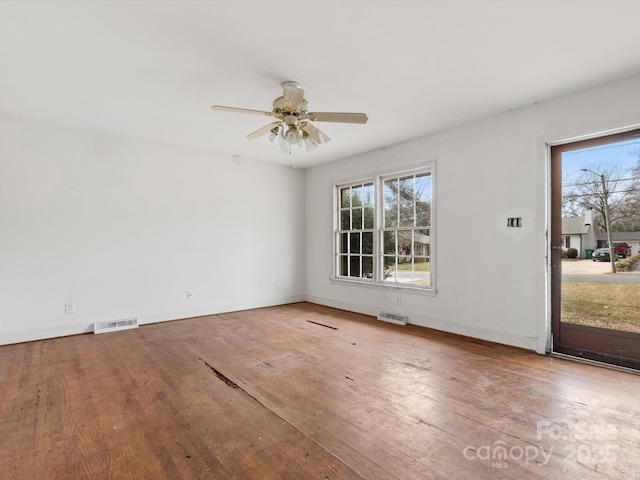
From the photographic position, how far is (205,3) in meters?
1.96

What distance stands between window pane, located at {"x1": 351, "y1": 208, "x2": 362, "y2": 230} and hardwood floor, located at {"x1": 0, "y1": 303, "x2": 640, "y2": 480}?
227 cm

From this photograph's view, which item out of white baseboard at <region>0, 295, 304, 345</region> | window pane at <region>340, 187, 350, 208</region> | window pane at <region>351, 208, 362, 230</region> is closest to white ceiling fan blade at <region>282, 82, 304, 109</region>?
window pane at <region>351, 208, 362, 230</region>

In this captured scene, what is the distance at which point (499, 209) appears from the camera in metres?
3.68

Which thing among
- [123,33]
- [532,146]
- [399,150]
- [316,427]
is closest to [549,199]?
[532,146]

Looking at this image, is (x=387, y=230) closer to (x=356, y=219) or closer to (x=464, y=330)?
(x=356, y=219)

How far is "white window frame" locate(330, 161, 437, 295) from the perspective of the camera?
4.33 meters

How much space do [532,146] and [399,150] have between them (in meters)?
1.72

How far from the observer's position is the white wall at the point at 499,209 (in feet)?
10.4

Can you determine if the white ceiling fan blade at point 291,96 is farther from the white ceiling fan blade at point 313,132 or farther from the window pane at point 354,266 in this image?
the window pane at point 354,266

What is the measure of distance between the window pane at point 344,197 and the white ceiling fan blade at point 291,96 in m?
2.92

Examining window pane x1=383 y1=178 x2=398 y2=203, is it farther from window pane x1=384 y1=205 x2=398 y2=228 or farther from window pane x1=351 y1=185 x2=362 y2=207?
window pane x1=351 y1=185 x2=362 y2=207

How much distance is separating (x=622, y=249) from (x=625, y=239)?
0.32 feet

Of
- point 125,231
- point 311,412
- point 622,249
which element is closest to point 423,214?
point 622,249

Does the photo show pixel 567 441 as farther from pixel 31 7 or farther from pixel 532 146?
pixel 31 7
